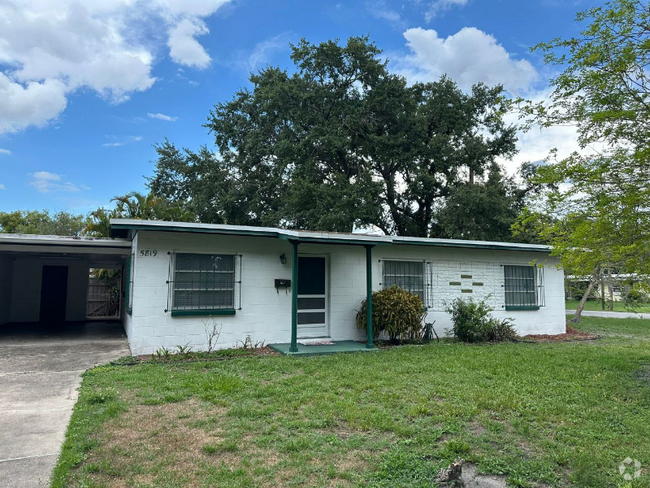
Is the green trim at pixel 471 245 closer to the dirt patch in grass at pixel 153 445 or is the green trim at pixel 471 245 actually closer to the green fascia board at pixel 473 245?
the green fascia board at pixel 473 245

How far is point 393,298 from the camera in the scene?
9.73m

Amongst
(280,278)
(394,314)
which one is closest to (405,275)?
(394,314)

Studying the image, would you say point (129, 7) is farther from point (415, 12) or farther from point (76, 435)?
point (76, 435)

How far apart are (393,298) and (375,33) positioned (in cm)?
1386

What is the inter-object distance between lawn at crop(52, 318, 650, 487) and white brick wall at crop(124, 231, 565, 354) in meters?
1.15

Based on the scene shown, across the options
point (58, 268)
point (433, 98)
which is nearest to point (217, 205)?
point (58, 268)

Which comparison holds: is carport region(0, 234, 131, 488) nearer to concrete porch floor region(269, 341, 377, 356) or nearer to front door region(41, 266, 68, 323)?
front door region(41, 266, 68, 323)

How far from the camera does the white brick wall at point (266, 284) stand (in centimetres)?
831

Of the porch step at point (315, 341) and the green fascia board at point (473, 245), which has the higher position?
the green fascia board at point (473, 245)

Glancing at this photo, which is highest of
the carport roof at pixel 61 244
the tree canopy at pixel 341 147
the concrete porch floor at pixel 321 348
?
the tree canopy at pixel 341 147

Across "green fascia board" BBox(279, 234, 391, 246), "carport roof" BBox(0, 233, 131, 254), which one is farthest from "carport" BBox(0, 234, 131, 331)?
"green fascia board" BBox(279, 234, 391, 246)

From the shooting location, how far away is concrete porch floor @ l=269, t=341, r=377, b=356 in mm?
8360

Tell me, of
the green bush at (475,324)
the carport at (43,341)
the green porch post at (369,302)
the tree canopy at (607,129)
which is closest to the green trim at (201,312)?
the carport at (43,341)

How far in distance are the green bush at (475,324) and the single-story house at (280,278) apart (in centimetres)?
46
